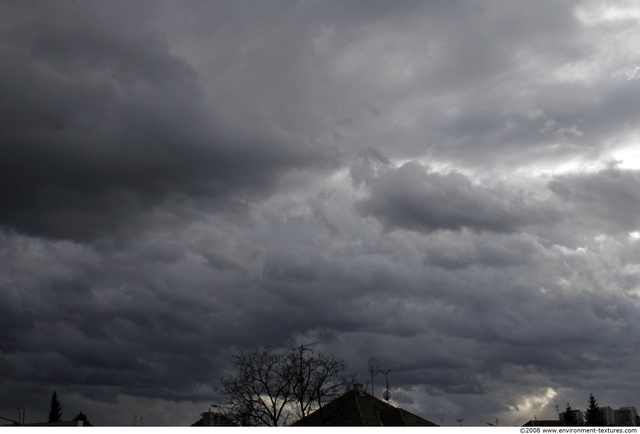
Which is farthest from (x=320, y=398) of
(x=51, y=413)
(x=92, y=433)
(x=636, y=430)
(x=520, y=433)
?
(x=51, y=413)

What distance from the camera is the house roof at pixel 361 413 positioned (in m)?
58.2

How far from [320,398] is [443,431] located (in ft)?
140

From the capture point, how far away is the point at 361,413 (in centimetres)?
5984

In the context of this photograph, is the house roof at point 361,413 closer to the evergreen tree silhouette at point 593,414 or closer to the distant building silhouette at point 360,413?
the distant building silhouette at point 360,413

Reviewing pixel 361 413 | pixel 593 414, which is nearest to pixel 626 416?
pixel 593 414

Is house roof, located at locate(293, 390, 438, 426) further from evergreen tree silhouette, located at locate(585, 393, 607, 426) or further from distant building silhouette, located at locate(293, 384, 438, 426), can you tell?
evergreen tree silhouette, located at locate(585, 393, 607, 426)

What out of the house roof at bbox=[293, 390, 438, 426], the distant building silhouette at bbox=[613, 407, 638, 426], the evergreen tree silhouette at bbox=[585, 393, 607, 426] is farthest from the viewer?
the evergreen tree silhouette at bbox=[585, 393, 607, 426]

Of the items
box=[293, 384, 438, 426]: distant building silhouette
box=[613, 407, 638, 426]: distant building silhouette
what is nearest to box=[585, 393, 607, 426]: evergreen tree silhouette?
box=[613, 407, 638, 426]: distant building silhouette

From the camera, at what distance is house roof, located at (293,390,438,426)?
5825cm

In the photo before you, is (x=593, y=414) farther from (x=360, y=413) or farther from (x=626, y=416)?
(x=360, y=413)

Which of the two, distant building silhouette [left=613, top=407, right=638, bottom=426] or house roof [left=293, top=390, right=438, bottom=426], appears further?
distant building silhouette [left=613, top=407, right=638, bottom=426]

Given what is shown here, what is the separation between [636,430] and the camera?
23719 mm

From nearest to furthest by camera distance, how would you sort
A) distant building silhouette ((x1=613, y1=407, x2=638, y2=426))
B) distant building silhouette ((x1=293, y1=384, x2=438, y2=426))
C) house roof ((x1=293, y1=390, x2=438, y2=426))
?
house roof ((x1=293, y1=390, x2=438, y2=426)) < distant building silhouette ((x1=293, y1=384, x2=438, y2=426)) < distant building silhouette ((x1=613, y1=407, x2=638, y2=426))

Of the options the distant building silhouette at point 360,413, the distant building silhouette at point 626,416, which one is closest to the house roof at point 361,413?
the distant building silhouette at point 360,413
